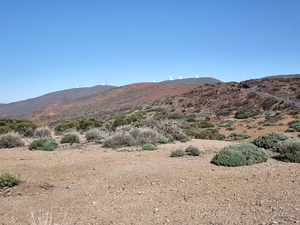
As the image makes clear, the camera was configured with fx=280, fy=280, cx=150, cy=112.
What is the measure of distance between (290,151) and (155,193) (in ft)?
16.5

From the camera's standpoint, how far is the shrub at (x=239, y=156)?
8125 mm

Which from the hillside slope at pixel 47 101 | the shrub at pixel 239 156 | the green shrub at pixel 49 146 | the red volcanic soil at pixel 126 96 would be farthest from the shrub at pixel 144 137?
the hillside slope at pixel 47 101

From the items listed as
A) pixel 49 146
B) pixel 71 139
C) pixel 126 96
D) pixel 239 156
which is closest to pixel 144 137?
pixel 71 139

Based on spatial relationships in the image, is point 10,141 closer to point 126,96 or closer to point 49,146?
point 49,146

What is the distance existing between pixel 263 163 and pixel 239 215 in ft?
13.2

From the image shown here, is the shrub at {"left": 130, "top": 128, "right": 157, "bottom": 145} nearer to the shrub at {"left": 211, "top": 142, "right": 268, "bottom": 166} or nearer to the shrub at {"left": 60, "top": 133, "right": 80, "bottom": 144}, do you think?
the shrub at {"left": 60, "top": 133, "right": 80, "bottom": 144}

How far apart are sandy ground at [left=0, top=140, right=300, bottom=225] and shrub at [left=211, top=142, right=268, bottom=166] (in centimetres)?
26

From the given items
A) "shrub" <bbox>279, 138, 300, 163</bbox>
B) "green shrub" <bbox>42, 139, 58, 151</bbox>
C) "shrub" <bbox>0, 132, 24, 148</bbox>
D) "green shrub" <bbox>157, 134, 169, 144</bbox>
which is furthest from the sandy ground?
"shrub" <bbox>0, 132, 24, 148</bbox>

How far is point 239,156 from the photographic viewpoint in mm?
8227

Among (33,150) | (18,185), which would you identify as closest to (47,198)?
(18,185)

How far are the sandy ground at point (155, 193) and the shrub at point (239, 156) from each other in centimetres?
26

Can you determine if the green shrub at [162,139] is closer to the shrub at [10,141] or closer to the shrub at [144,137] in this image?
the shrub at [144,137]

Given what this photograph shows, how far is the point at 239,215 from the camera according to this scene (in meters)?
4.68

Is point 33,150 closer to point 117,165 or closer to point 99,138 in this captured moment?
point 99,138
